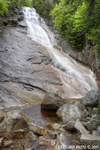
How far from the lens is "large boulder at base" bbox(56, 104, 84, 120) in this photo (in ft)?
20.9

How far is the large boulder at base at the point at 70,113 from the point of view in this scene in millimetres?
6362

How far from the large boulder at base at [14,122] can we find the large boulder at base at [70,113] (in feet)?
7.00

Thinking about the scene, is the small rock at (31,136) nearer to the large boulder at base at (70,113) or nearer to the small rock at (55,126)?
the small rock at (55,126)

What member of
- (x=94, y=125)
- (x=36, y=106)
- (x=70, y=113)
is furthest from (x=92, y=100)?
(x=36, y=106)

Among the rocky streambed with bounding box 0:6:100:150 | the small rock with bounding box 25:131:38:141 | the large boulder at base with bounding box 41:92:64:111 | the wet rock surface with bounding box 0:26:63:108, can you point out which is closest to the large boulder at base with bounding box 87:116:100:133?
the rocky streambed with bounding box 0:6:100:150

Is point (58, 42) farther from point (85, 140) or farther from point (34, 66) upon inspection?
point (85, 140)

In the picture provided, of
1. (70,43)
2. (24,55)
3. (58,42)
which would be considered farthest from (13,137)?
(58,42)

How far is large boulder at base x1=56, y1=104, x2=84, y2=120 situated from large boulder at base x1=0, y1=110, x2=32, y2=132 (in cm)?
213

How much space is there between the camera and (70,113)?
6562 millimetres

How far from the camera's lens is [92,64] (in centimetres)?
1434

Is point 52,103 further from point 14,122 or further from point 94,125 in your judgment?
point 94,125

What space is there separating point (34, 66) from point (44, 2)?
2571 cm

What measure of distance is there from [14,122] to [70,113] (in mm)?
2869

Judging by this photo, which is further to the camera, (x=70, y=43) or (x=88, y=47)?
(x=70, y=43)
